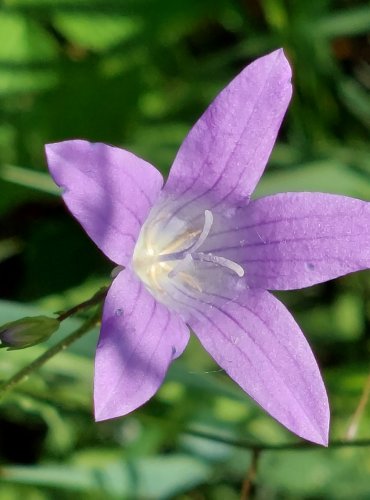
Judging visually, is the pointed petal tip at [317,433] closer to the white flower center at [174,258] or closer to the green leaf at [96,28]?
the white flower center at [174,258]

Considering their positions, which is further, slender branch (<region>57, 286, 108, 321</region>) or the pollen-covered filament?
the pollen-covered filament

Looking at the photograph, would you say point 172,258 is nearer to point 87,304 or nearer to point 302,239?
point 302,239

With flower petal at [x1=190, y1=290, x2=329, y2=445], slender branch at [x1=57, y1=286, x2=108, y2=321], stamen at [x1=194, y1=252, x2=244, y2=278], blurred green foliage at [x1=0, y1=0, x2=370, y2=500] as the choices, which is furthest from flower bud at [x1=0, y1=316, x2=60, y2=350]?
blurred green foliage at [x1=0, y1=0, x2=370, y2=500]

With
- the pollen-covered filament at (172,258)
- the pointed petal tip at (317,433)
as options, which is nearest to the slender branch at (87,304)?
the pollen-covered filament at (172,258)

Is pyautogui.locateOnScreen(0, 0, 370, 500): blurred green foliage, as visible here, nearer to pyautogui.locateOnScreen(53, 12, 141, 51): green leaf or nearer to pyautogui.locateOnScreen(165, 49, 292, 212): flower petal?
pyautogui.locateOnScreen(53, 12, 141, 51): green leaf

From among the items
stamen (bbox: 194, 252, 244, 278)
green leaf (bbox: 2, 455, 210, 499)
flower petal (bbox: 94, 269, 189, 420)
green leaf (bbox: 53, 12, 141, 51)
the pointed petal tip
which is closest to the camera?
flower petal (bbox: 94, 269, 189, 420)

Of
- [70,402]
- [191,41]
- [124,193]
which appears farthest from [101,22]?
[124,193]

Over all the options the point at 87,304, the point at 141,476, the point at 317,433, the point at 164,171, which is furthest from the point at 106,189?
the point at 164,171

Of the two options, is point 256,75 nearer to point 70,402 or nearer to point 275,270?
point 275,270
